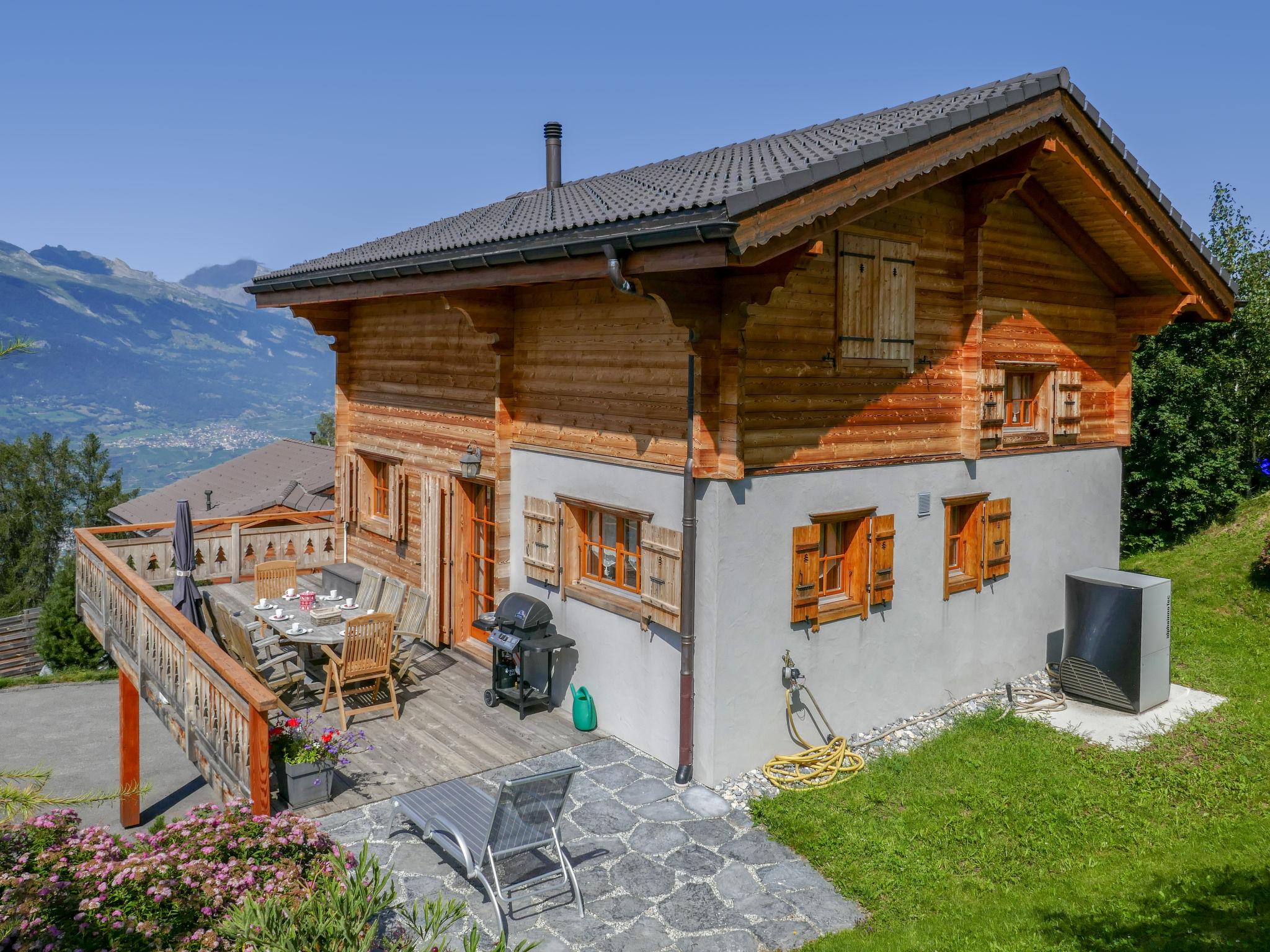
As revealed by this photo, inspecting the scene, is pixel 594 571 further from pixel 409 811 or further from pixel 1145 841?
pixel 1145 841

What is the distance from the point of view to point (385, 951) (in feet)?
16.1

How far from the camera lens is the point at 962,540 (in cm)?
1005

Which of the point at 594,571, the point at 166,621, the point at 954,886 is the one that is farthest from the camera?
the point at 594,571

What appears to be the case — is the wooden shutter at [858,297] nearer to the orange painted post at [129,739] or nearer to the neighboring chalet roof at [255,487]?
the orange painted post at [129,739]

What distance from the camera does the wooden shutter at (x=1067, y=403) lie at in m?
10.9

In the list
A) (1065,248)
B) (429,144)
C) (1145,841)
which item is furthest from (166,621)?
(429,144)

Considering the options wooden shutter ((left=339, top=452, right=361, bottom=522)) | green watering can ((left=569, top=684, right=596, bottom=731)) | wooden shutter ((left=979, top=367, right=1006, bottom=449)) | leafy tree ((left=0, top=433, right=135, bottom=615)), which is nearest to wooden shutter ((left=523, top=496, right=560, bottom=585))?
green watering can ((left=569, top=684, right=596, bottom=731))

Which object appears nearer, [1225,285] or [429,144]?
[1225,285]

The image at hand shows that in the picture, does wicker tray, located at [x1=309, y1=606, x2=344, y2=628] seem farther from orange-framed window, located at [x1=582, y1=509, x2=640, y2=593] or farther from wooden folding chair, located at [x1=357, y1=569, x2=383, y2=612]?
orange-framed window, located at [x1=582, y1=509, x2=640, y2=593]

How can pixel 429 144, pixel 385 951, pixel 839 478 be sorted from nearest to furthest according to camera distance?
pixel 385 951
pixel 839 478
pixel 429 144

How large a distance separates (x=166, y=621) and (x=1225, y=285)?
12.3 metres

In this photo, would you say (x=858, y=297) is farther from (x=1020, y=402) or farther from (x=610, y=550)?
(x=1020, y=402)

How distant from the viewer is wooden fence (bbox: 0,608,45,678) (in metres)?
19.5

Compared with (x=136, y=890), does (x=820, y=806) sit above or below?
below
